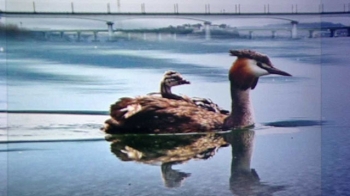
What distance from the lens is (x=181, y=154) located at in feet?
16.8

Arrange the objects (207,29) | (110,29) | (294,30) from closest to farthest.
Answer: (110,29)
(207,29)
(294,30)

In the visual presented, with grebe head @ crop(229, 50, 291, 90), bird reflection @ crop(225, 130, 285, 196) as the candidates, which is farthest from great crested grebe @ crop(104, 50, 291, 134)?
bird reflection @ crop(225, 130, 285, 196)

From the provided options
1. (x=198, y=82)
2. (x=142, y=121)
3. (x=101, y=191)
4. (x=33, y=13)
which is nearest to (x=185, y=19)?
(x=198, y=82)

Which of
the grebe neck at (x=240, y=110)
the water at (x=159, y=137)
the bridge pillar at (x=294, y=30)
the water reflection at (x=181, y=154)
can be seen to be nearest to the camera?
the water at (x=159, y=137)

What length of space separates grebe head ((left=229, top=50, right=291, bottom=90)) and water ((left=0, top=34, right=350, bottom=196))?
6 centimetres

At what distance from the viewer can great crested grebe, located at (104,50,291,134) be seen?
5113mm

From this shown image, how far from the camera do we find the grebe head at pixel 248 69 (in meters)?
5.20

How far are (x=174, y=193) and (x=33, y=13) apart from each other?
1.96 m

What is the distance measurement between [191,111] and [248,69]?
2.10 ft

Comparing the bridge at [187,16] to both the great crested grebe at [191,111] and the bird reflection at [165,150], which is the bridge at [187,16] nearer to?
the great crested grebe at [191,111]

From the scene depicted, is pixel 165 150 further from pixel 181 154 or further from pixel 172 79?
pixel 172 79

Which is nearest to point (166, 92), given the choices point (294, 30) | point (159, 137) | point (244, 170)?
point (159, 137)

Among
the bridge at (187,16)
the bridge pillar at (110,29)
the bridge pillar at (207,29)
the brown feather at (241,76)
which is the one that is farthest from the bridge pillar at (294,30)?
the bridge pillar at (110,29)

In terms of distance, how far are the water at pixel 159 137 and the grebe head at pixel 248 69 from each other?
55 millimetres
